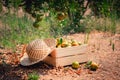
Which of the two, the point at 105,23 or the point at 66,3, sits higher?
the point at 66,3

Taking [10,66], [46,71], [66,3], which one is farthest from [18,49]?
[66,3]

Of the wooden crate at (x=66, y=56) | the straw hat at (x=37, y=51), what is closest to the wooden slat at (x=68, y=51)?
the wooden crate at (x=66, y=56)

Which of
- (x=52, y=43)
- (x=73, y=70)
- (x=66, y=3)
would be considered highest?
(x=66, y=3)

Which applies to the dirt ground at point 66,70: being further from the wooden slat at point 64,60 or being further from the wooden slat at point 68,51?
the wooden slat at point 68,51

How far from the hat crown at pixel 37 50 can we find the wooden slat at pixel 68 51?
0.47 feet

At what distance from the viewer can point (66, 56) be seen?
15.3 ft

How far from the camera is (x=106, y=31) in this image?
7809 millimetres

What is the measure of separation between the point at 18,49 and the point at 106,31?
9.73 ft

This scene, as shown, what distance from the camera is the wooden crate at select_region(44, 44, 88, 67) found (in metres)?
4.55

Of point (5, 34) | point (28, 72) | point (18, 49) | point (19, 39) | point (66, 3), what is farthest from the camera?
point (5, 34)

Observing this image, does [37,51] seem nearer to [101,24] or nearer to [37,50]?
[37,50]

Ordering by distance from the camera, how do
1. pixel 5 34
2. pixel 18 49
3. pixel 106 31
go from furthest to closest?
pixel 106 31, pixel 5 34, pixel 18 49

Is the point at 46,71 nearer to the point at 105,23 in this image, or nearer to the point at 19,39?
the point at 19,39

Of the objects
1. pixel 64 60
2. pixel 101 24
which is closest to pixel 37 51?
pixel 64 60
